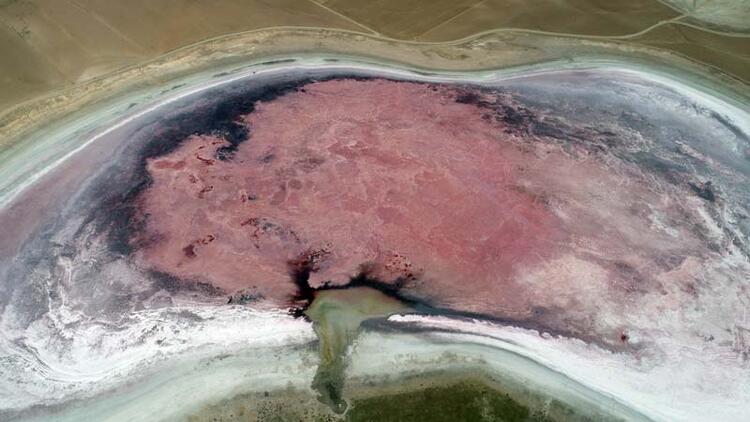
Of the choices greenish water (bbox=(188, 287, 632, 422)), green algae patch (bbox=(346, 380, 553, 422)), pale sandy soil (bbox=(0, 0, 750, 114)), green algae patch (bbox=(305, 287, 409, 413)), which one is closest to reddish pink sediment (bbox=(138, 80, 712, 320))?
green algae patch (bbox=(305, 287, 409, 413))

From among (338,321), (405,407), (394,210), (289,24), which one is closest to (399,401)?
(405,407)

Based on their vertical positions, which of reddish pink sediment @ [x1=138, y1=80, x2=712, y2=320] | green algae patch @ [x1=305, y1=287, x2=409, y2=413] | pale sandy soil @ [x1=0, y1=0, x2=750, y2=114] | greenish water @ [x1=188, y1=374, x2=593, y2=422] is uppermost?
pale sandy soil @ [x1=0, y1=0, x2=750, y2=114]

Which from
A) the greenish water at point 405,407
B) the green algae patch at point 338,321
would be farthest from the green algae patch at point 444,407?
the green algae patch at point 338,321

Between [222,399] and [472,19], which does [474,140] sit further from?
[222,399]

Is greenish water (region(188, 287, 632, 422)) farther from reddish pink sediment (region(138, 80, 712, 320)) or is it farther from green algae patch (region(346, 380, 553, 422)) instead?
reddish pink sediment (region(138, 80, 712, 320))

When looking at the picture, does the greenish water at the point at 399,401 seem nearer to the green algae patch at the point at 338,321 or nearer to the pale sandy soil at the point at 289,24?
the green algae patch at the point at 338,321
